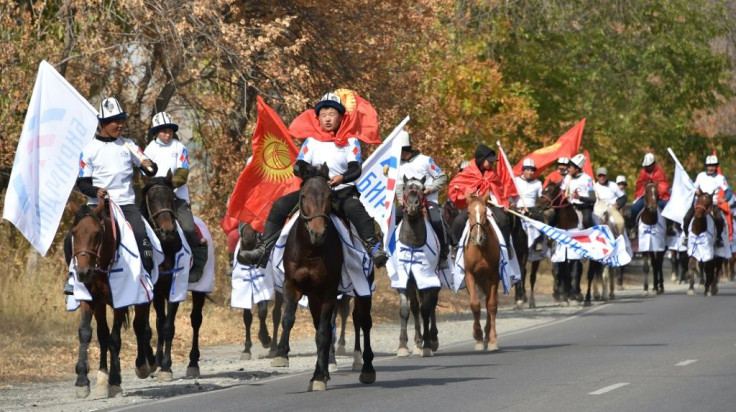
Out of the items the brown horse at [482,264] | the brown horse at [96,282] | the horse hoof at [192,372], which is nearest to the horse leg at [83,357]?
the brown horse at [96,282]

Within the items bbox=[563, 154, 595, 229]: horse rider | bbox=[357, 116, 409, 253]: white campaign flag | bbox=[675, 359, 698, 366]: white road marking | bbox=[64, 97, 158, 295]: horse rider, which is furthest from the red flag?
bbox=[563, 154, 595, 229]: horse rider

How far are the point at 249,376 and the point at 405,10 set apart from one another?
968 centimetres

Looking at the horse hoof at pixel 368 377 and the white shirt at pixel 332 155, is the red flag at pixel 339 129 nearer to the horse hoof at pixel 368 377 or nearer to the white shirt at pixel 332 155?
the white shirt at pixel 332 155

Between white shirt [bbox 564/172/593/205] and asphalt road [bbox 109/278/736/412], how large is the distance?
7.22 m

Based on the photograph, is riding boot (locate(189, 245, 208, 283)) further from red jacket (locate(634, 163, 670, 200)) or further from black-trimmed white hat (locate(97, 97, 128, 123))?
red jacket (locate(634, 163, 670, 200))

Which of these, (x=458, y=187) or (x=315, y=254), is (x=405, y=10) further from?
(x=315, y=254)

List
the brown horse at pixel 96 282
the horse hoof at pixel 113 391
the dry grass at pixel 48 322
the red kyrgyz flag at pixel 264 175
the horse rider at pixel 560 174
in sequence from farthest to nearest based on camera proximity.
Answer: the horse rider at pixel 560 174 < the dry grass at pixel 48 322 < the red kyrgyz flag at pixel 264 175 < the horse hoof at pixel 113 391 < the brown horse at pixel 96 282

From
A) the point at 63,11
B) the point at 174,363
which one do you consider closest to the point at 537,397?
the point at 174,363

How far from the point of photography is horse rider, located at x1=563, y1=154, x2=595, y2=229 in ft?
91.8

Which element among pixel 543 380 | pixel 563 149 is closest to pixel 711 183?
pixel 563 149

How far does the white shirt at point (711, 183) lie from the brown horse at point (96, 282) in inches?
776

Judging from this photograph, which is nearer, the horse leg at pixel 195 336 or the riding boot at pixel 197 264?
the horse leg at pixel 195 336

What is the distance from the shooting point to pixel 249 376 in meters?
15.7

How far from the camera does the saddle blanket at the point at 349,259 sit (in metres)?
13.7
